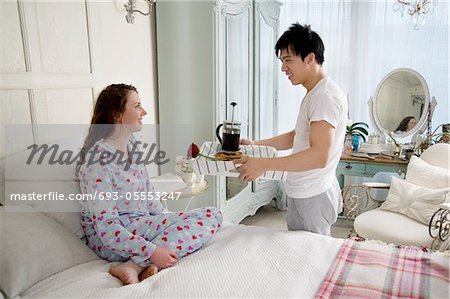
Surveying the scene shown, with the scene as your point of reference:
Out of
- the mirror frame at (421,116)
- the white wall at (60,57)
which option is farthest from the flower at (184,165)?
the mirror frame at (421,116)

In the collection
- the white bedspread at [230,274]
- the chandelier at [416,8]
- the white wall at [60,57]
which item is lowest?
the white bedspread at [230,274]

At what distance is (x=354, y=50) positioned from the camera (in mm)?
3383

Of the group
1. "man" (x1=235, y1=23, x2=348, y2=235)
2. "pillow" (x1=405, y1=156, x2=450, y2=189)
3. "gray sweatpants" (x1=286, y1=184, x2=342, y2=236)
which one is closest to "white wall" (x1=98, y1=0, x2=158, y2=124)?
"man" (x1=235, y1=23, x2=348, y2=235)

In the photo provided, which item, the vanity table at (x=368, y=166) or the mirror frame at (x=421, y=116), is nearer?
the vanity table at (x=368, y=166)

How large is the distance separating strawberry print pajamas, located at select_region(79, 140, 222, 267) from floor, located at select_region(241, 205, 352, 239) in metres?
1.78

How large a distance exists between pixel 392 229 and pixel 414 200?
27 centimetres

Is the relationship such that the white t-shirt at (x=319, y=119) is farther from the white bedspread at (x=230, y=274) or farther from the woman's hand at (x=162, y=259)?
the woman's hand at (x=162, y=259)

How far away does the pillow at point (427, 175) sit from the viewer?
2273 millimetres

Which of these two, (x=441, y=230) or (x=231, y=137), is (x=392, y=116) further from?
(x=231, y=137)

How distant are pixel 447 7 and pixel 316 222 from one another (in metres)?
2.40

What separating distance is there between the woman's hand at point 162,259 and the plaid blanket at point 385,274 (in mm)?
493

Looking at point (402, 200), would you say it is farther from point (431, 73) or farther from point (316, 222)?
point (431, 73)

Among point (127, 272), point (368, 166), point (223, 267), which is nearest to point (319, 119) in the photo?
point (223, 267)

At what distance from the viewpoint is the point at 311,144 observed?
142 cm
